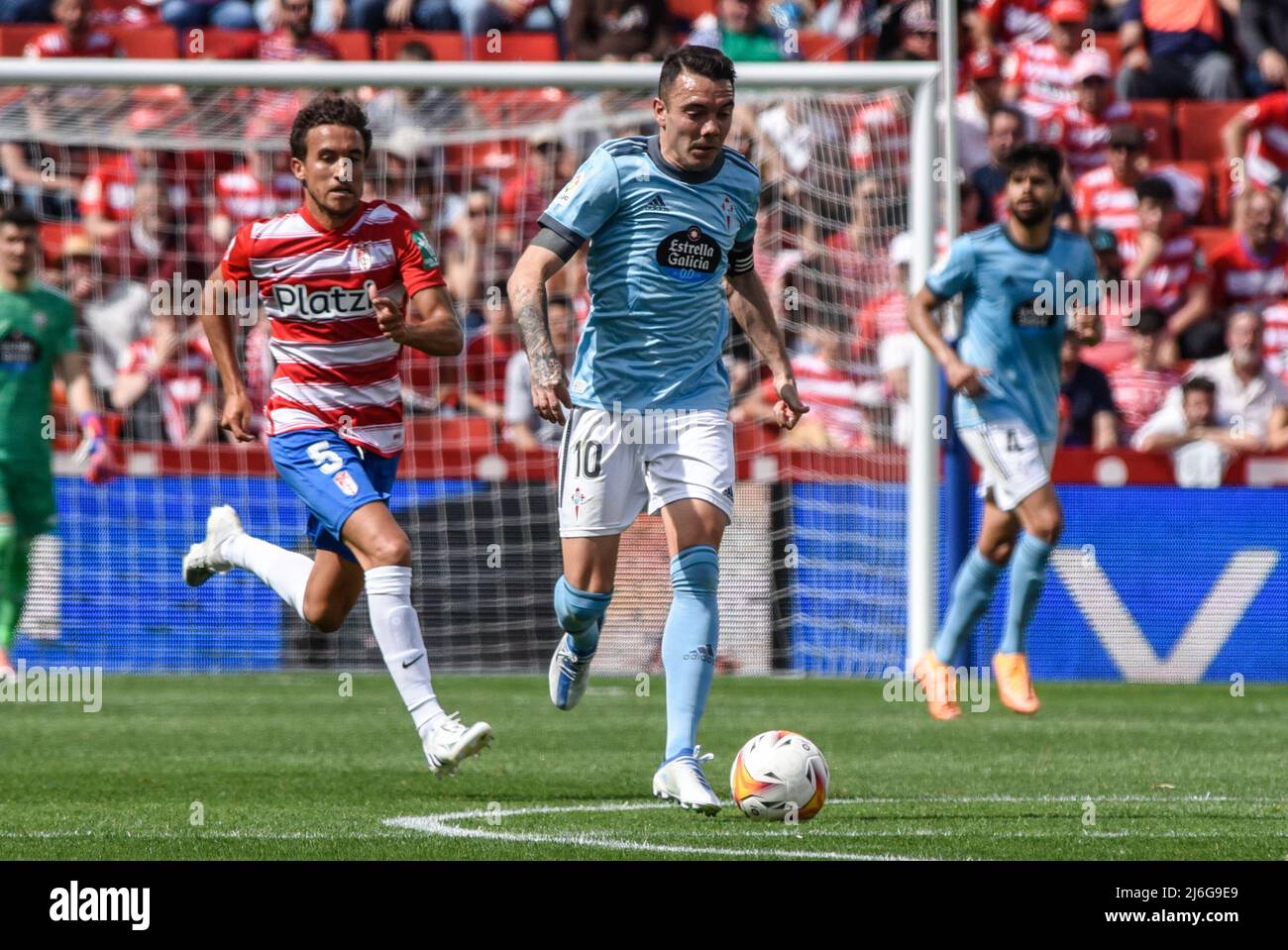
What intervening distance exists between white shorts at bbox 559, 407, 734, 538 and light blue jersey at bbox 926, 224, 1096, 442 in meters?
3.80

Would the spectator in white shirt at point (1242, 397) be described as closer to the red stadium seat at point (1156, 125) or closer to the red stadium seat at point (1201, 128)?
→ the red stadium seat at point (1156, 125)

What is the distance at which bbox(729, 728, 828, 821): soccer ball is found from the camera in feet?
22.1

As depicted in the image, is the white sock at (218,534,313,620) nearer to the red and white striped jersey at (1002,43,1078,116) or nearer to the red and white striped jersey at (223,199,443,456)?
the red and white striped jersey at (223,199,443,456)

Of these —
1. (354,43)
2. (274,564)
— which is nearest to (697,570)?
(274,564)

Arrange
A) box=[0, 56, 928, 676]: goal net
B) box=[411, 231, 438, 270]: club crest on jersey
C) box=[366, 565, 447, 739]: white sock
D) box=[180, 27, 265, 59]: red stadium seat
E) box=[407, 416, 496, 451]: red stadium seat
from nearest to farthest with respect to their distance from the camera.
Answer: box=[366, 565, 447, 739]: white sock, box=[411, 231, 438, 270]: club crest on jersey, box=[0, 56, 928, 676]: goal net, box=[407, 416, 496, 451]: red stadium seat, box=[180, 27, 265, 59]: red stadium seat

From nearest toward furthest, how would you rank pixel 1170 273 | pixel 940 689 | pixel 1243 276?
pixel 940 689, pixel 1170 273, pixel 1243 276

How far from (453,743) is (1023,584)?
4.73 m

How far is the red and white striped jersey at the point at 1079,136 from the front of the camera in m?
17.4

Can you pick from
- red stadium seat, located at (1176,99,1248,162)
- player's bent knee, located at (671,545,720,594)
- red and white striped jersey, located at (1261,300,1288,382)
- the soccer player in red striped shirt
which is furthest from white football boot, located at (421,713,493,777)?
red stadium seat, located at (1176,99,1248,162)

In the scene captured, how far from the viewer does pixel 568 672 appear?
26.6ft

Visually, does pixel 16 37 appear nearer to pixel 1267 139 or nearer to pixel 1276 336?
pixel 1276 336
